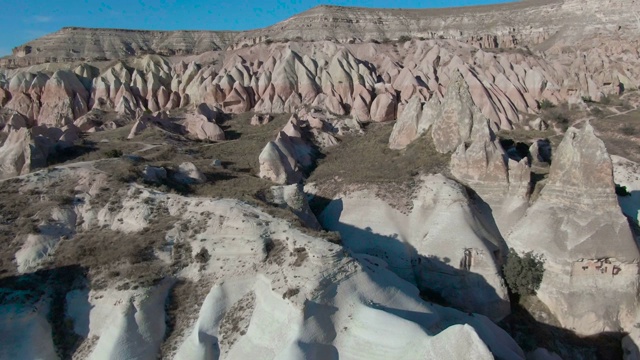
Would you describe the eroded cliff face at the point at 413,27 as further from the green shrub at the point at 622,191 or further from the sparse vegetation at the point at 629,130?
the green shrub at the point at 622,191

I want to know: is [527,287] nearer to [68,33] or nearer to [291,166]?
[291,166]

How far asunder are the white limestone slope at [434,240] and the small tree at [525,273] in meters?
0.46

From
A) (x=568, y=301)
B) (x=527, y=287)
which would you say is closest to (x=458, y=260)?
(x=527, y=287)

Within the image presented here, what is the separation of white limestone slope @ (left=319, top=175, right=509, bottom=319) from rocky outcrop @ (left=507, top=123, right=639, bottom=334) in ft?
6.40

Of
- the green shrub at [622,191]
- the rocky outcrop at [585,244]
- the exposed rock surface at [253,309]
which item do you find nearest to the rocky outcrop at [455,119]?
the rocky outcrop at [585,244]

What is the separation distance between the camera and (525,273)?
18.8 meters

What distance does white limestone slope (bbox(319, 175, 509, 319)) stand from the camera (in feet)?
62.9

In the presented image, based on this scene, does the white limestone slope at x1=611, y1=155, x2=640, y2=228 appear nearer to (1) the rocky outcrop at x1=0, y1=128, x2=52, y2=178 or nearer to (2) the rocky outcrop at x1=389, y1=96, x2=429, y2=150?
(2) the rocky outcrop at x1=389, y1=96, x2=429, y2=150

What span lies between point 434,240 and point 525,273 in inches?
142

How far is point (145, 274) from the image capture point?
16484 millimetres

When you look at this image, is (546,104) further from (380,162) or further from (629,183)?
(380,162)

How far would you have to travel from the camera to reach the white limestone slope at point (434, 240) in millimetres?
19172

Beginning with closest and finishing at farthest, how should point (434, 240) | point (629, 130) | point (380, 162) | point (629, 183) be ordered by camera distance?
1. point (434, 240)
2. point (629, 183)
3. point (380, 162)
4. point (629, 130)

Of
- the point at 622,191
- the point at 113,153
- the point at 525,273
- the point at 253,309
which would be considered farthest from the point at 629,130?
the point at 113,153
